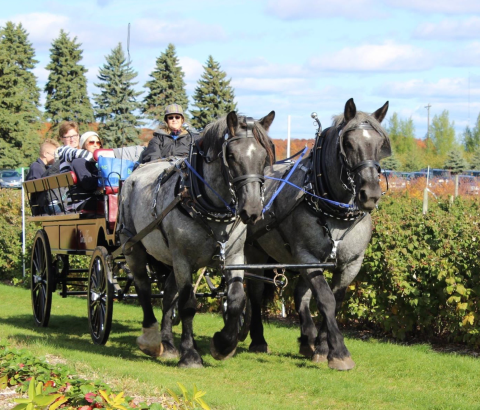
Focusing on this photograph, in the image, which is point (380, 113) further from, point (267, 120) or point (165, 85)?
point (165, 85)

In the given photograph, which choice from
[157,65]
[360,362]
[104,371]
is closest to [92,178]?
[104,371]

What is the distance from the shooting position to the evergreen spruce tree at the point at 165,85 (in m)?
43.2

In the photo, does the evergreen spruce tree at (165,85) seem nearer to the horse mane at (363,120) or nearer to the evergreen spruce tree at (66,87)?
the evergreen spruce tree at (66,87)

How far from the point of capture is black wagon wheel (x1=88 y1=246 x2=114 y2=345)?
7688mm

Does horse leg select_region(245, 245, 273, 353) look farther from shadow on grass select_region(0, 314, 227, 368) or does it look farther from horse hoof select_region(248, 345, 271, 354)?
shadow on grass select_region(0, 314, 227, 368)

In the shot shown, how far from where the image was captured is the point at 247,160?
5.82m

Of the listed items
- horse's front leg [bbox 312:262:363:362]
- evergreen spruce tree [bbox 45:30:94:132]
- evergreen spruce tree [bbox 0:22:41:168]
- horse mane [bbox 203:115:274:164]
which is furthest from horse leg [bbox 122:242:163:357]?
evergreen spruce tree [bbox 45:30:94:132]

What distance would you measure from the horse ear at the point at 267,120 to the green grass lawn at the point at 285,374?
2174 mm

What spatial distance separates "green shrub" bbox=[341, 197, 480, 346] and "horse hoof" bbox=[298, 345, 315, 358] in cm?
146

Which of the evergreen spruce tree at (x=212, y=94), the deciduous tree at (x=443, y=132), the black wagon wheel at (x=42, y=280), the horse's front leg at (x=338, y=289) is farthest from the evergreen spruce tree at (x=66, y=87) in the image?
the horse's front leg at (x=338, y=289)

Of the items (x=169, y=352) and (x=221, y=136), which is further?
(x=169, y=352)

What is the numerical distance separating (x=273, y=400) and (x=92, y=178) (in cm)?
402

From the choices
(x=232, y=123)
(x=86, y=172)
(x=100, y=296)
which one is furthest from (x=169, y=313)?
(x=232, y=123)

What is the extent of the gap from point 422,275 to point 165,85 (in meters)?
37.1
